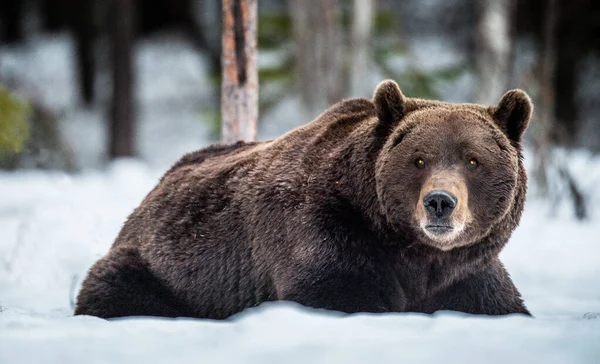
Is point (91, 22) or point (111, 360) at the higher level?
point (91, 22)

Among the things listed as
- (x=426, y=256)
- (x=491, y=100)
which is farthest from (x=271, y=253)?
(x=491, y=100)

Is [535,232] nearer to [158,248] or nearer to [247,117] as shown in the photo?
[247,117]

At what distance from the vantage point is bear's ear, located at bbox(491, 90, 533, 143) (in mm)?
4522

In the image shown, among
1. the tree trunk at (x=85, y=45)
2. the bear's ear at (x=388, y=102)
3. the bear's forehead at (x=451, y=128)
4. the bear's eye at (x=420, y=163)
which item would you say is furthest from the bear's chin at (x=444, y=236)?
the tree trunk at (x=85, y=45)

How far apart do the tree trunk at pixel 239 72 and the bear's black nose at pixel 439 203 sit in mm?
3362

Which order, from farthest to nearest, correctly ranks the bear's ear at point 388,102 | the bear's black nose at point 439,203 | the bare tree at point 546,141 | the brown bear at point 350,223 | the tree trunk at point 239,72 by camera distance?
the bare tree at point 546,141, the tree trunk at point 239,72, the bear's ear at point 388,102, the brown bear at point 350,223, the bear's black nose at point 439,203

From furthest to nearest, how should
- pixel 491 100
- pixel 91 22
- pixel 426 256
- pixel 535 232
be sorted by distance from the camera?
1. pixel 91 22
2. pixel 491 100
3. pixel 535 232
4. pixel 426 256

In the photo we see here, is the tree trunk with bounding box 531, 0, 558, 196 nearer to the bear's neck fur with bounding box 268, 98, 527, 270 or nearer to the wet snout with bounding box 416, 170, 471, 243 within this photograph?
the bear's neck fur with bounding box 268, 98, 527, 270

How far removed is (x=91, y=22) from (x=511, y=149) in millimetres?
20372

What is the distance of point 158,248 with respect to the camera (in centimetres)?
510

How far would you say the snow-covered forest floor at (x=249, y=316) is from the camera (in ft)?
10.5

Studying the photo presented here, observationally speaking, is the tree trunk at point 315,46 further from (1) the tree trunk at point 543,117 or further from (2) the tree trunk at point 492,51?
(1) the tree trunk at point 543,117

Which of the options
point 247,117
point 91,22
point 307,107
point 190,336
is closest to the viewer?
point 190,336

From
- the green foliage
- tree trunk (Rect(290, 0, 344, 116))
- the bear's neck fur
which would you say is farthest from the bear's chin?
tree trunk (Rect(290, 0, 344, 116))
